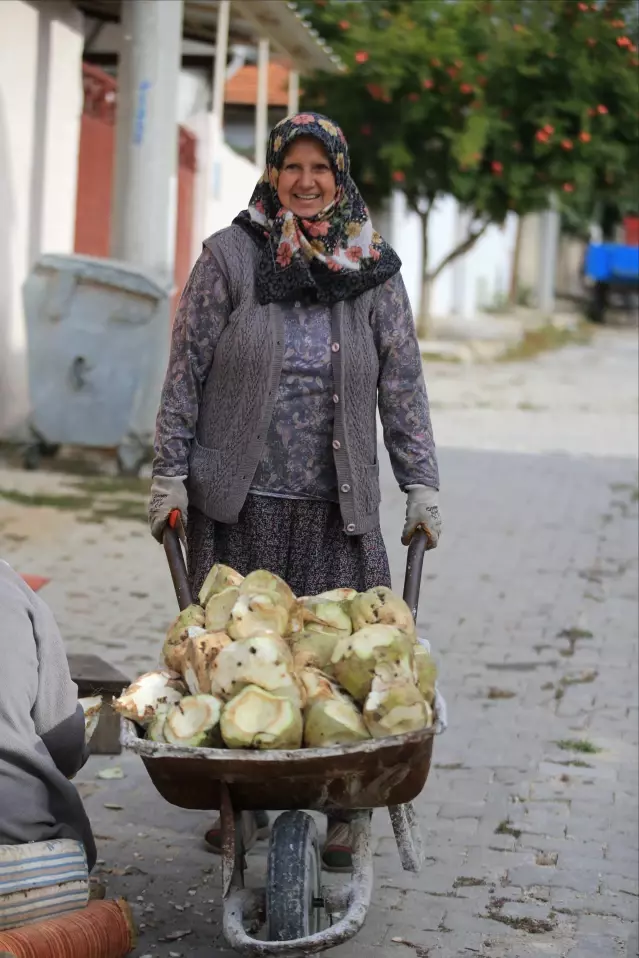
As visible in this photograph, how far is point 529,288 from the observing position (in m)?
39.0

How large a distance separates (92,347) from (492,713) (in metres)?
4.80

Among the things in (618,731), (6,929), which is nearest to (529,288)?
(618,731)

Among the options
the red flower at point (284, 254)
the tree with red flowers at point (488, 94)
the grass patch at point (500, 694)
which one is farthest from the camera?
the tree with red flowers at point (488, 94)

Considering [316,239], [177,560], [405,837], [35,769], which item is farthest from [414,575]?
[35,769]

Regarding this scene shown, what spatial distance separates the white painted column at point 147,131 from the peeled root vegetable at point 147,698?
288 inches

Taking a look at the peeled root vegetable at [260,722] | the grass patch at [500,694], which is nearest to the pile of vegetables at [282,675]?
the peeled root vegetable at [260,722]

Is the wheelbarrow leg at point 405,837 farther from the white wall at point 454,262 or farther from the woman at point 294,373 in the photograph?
the white wall at point 454,262

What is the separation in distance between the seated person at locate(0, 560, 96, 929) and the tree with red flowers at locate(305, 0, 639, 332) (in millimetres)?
15936

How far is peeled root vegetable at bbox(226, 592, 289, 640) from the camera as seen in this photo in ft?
10.6

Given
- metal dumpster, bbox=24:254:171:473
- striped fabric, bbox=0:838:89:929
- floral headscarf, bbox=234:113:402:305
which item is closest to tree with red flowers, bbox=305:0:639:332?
metal dumpster, bbox=24:254:171:473

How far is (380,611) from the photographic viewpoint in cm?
333

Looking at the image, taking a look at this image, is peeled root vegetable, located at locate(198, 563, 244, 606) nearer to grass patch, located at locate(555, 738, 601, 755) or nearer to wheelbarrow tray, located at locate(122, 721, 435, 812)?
wheelbarrow tray, located at locate(122, 721, 435, 812)

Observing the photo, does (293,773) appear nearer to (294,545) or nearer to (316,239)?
(294,545)

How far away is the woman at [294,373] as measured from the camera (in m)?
3.96
